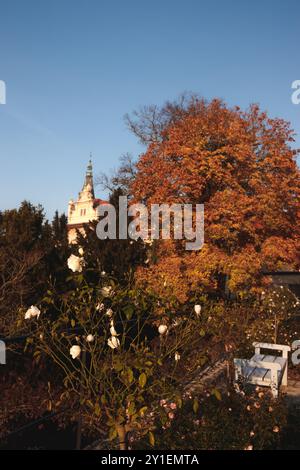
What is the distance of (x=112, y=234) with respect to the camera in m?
19.5

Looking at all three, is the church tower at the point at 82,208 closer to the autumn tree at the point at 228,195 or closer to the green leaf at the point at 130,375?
the autumn tree at the point at 228,195

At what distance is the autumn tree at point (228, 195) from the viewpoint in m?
12.8

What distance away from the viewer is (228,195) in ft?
42.5

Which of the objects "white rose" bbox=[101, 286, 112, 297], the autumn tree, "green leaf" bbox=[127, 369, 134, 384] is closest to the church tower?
the autumn tree

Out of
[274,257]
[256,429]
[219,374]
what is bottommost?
[219,374]

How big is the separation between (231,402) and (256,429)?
0.71 m

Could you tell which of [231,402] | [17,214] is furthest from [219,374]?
[17,214]

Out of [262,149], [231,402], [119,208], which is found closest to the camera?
[231,402]

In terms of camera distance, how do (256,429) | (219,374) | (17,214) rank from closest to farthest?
(256,429), (219,374), (17,214)

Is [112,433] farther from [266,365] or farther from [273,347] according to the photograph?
[273,347]

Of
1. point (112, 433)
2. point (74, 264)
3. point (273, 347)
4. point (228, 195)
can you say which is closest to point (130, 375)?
point (112, 433)

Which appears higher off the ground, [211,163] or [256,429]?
[211,163]
